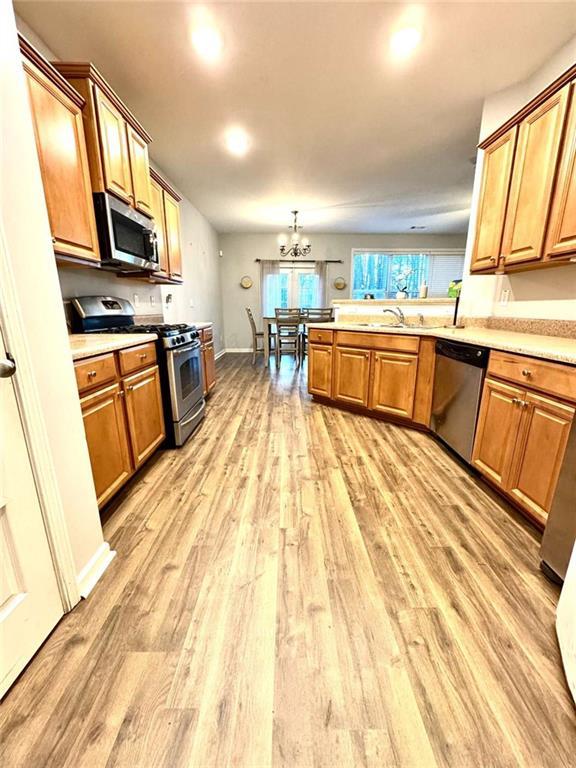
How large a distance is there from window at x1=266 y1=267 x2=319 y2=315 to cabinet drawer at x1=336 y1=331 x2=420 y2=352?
4.04 m

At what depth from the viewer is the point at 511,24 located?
69.5 inches

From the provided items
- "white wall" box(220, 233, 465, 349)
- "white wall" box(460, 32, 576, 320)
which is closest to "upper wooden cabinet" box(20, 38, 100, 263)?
"white wall" box(460, 32, 576, 320)

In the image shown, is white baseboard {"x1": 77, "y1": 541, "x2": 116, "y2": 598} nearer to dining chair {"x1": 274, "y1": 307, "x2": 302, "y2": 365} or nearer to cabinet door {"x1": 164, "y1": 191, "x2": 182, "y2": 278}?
cabinet door {"x1": 164, "y1": 191, "x2": 182, "y2": 278}

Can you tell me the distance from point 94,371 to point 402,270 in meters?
7.02

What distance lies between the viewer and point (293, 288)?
22.7ft

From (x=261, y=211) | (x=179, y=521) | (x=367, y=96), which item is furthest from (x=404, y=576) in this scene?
(x=261, y=211)

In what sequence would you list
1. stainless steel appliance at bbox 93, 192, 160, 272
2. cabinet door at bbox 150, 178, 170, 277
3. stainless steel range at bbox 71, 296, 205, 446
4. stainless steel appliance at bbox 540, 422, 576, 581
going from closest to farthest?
stainless steel appliance at bbox 540, 422, 576, 581, stainless steel appliance at bbox 93, 192, 160, 272, stainless steel range at bbox 71, 296, 205, 446, cabinet door at bbox 150, 178, 170, 277

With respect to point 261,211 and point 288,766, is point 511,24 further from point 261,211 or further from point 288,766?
point 261,211

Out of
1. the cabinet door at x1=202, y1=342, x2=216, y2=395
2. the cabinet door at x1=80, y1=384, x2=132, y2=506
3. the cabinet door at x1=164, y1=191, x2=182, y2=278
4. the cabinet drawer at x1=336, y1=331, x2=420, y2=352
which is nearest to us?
the cabinet door at x1=80, y1=384, x2=132, y2=506

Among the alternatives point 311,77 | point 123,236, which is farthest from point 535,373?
point 123,236

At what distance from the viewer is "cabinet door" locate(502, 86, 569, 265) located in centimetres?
173

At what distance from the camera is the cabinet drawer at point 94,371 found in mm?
1337

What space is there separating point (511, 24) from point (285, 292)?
5.36m

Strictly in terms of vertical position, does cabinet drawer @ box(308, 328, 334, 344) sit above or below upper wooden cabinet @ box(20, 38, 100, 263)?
below
